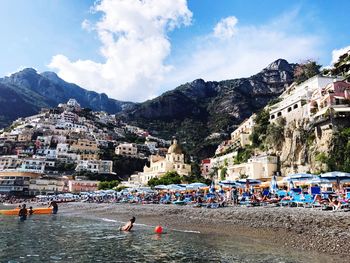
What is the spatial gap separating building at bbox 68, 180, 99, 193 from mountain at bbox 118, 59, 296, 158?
63.7 metres

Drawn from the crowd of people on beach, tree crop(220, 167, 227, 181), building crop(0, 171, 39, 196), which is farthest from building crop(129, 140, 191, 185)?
the crowd of people on beach

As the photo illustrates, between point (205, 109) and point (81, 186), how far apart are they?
107m

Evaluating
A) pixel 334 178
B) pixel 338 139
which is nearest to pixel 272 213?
pixel 334 178

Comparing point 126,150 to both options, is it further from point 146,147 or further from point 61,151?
point 61,151

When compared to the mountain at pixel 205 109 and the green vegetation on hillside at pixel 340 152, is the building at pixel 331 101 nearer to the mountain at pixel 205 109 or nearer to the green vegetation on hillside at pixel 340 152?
the green vegetation on hillside at pixel 340 152

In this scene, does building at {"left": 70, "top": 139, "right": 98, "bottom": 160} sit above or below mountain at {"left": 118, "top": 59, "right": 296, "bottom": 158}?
below

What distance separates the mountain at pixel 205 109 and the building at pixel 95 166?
47.8m

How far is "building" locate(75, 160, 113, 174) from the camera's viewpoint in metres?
112

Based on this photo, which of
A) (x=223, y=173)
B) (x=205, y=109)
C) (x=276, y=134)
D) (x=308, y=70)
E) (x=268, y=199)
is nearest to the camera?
(x=268, y=199)

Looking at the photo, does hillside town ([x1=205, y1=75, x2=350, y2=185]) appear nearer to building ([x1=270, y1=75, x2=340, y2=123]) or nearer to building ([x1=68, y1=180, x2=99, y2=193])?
building ([x1=270, y1=75, x2=340, y2=123])

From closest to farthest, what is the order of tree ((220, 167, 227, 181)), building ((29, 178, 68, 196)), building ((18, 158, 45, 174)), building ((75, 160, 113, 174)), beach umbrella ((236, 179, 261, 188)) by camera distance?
1. beach umbrella ((236, 179, 261, 188))
2. tree ((220, 167, 227, 181))
3. building ((29, 178, 68, 196))
4. building ((18, 158, 45, 174))
5. building ((75, 160, 113, 174))

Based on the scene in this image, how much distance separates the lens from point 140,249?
649 inches

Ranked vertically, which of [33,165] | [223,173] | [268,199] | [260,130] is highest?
[260,130]

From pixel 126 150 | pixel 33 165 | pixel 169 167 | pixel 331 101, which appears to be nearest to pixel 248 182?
pixel 331 101
